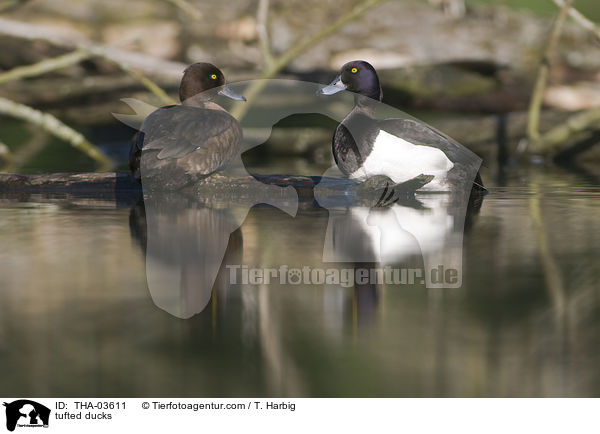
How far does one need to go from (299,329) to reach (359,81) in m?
4.02

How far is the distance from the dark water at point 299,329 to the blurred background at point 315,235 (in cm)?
1

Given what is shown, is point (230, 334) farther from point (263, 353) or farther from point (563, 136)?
point (563, 136)

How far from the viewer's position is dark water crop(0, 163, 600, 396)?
2623 mm

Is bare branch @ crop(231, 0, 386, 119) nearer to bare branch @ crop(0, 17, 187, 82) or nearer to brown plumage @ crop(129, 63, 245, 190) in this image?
→ bare branch @ crop(0, 17, 187, 82)

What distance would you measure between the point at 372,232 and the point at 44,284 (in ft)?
6.26

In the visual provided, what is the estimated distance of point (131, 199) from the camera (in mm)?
6559

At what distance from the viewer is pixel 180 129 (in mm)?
6223

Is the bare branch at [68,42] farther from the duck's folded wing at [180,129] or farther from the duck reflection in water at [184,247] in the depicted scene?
the duck reflection in water at [184,247]

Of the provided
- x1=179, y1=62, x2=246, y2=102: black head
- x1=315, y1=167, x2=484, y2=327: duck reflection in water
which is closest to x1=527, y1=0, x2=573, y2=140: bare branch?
x1=315, y1=167, x2=484, y2=327: duck reflection in water

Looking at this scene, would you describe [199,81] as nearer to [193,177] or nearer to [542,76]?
[193,177]

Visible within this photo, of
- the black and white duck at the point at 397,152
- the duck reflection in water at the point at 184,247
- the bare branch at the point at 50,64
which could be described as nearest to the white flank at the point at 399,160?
the black and white duck at the point at 397,152

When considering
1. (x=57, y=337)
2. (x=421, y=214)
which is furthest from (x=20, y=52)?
(x=57, y=337)

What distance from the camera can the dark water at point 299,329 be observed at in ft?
8.61

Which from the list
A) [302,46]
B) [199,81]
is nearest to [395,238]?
[199,81]
